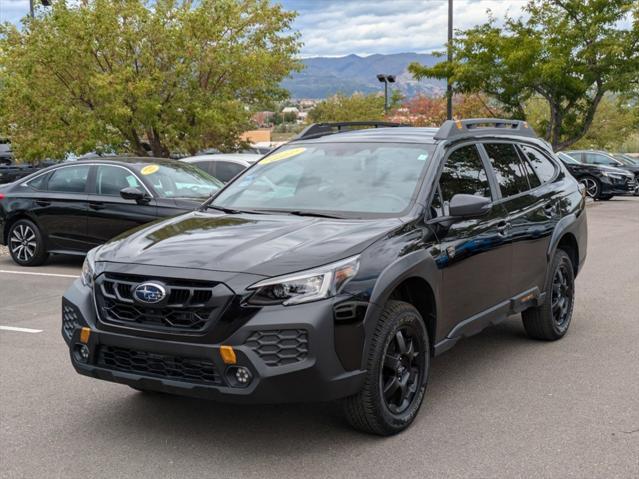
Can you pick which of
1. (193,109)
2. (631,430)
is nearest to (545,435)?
(631,430)

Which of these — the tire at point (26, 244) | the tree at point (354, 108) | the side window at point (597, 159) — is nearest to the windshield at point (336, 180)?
the tire at point (26, 244)

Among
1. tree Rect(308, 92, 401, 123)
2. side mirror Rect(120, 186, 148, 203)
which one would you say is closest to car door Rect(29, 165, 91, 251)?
side mirror Rect(120, 186, 148, 203)

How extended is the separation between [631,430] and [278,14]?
19.8 metres

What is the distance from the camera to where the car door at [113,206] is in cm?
1050

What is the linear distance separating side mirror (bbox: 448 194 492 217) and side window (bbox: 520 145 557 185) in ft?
5.75

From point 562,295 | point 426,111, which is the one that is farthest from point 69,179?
point 426,111

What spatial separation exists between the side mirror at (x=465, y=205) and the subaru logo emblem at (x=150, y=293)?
188cm

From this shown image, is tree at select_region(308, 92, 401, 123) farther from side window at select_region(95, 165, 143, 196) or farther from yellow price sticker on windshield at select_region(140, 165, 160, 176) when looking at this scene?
side window at select_region(95, 165, 143, 196)

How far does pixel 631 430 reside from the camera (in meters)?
4.59

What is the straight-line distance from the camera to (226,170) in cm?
1489

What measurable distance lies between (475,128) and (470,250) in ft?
4.01

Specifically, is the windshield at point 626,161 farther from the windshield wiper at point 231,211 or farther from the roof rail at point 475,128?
the windshield wiper at point 231,211

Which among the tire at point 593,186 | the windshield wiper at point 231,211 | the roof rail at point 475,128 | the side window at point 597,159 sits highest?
the roof rail at point 475,128

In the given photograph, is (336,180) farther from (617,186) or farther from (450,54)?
(617,186)
